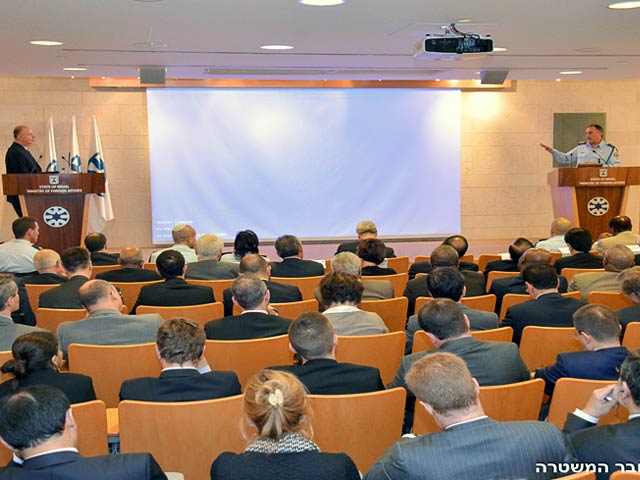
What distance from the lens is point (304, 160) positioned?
12.8 metres

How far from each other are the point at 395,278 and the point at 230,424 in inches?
136

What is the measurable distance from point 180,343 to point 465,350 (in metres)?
1.30

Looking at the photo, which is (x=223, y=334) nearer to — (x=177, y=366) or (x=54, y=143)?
(x=177, y=366)

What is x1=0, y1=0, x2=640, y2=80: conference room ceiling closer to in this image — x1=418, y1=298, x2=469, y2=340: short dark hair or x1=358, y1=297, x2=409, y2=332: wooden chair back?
x1=358, y1=297, x2=409, y2=332: wooden chair back

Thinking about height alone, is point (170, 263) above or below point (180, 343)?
above

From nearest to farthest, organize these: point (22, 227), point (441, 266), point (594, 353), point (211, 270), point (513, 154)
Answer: point (594, 353)
point (441, 266)
point (211, 270)
point (22, 227)
point (513, 154)

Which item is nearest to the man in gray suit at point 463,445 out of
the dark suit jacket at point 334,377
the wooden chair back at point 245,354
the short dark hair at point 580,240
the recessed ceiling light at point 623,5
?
the dark suit jacket at point 334,377

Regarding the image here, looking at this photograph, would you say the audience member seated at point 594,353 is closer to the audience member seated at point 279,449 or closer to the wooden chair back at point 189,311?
the audience member seated at point 279,449

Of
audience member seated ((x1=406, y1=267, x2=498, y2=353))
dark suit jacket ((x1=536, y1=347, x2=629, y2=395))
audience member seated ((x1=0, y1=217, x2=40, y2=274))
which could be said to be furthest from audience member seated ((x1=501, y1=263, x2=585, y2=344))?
audience member seated ((x1=0, y1=217, x2=40, y2=274))

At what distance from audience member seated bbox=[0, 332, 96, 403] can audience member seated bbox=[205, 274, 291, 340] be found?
43.8 inches

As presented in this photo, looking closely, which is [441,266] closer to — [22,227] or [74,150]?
[22,227]

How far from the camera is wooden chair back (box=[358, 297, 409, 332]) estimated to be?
527 cm

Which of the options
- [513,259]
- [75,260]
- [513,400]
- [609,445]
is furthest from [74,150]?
[609,445]

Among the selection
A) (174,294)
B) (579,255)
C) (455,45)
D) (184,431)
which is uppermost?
(455,45)
